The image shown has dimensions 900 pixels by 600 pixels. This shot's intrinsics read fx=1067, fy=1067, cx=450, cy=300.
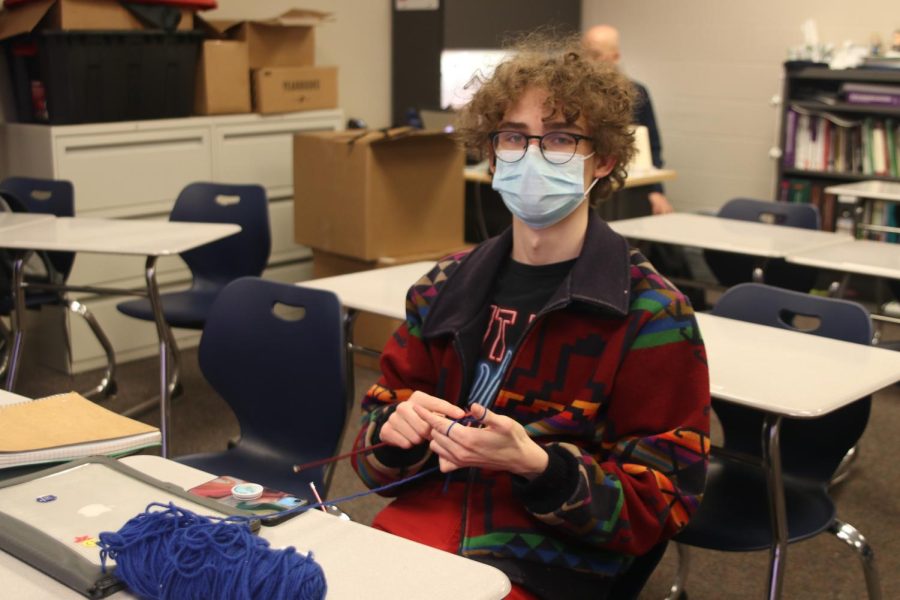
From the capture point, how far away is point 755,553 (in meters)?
2.82

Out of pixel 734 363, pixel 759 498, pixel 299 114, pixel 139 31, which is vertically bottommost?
pixel 759 498

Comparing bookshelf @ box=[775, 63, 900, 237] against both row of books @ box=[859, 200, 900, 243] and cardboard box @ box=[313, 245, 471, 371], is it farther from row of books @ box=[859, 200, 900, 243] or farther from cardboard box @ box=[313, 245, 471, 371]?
cardboard box @ box=[313, 245, 471, 371]

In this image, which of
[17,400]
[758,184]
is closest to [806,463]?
[17,400]

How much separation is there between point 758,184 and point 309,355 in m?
4.33

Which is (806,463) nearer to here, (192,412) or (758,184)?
(192,412)

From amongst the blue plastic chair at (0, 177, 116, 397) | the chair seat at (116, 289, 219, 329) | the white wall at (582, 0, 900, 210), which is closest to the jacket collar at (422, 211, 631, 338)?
the chair seat at (116, 289, 219, 329)

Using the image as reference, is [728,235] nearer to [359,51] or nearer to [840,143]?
[840,143]

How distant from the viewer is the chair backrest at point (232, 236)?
3869 mm

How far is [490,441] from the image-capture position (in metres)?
1.35

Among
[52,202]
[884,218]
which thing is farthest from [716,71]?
[52,202]

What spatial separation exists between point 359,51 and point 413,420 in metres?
4.32

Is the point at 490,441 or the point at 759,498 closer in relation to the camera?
the point at 490,441

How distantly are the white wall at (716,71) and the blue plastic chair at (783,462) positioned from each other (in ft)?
11.5

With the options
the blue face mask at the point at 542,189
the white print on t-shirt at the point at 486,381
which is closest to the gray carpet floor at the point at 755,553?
the white print on t-shirt at the point at 486,381
